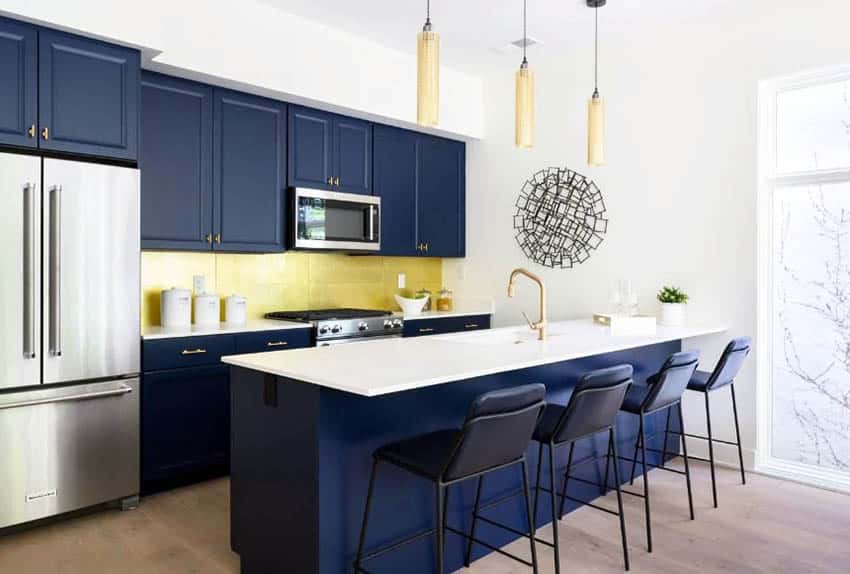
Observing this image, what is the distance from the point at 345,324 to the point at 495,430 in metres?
2.28

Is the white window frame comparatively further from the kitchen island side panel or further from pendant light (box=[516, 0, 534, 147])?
the kitchen island side panel

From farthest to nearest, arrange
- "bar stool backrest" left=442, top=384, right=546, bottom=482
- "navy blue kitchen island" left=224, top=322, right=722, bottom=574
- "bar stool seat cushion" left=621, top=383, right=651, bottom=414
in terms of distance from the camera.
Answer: "bar stool seat cushion" left=621, top=383, right=651, bottom=414 → "navy blue kitchen island" left=224, top=322, right=722, bottom=574 → "bar stool backrest" left=442, top=384, right=546, bottom=482

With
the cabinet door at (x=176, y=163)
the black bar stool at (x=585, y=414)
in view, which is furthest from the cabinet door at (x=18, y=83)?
the black bar stool at (x=585, y=414)

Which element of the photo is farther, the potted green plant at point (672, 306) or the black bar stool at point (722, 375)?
the potted green plant at point (672, 306)

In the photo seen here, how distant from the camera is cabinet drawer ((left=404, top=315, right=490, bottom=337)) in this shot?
478 centimetres

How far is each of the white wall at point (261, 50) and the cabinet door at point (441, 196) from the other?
28 cm

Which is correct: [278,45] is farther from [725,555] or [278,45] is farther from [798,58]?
[725,555]

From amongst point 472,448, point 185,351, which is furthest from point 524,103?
point 185,351

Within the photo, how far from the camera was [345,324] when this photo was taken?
417 cm

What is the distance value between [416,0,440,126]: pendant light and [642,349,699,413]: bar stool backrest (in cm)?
151

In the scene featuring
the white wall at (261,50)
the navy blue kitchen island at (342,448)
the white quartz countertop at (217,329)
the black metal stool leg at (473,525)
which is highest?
the white wall at (261,50)

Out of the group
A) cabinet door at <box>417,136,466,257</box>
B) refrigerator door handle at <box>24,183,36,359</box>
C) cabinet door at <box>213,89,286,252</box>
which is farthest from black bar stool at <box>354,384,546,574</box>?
cabinet door at <box>417,136,466,257</box>

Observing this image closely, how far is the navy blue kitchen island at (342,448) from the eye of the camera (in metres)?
2.13

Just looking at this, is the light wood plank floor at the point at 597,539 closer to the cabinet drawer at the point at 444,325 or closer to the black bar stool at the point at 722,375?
the black bar stool at the point at 722,375
